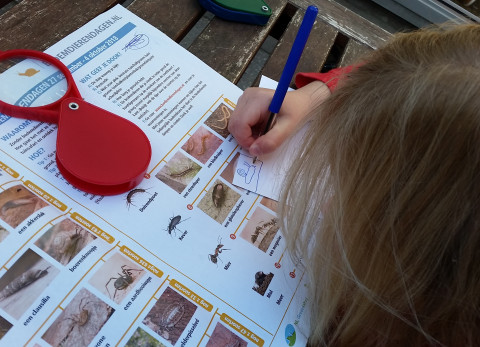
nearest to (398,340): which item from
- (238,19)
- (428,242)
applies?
(428,242)

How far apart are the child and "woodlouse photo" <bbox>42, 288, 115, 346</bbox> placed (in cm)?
22

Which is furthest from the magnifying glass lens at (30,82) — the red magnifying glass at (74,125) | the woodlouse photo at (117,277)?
the woodlouse photo at (117,277)

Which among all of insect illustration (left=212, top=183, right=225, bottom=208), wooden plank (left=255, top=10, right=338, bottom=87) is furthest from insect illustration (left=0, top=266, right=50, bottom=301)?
wooden plank (left=255, top=10, right=338, bottom=87)

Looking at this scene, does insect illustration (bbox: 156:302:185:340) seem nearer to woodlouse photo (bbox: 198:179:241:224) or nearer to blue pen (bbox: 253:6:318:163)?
woodlouse photo (bbox: 198:179:241:224)

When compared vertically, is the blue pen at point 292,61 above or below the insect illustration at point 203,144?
above

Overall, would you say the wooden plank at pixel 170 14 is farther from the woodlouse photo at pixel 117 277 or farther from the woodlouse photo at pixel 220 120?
the woodlouse photo at pixel 117 277

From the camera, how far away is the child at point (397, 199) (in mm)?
349

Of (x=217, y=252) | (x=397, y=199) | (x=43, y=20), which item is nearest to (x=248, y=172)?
(x=217, y=252)

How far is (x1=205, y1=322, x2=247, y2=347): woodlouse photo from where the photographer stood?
442 millimetres

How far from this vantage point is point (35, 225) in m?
0.44

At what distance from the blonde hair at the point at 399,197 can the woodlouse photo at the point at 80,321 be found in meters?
0.23

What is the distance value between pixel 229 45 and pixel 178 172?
11.1 inches

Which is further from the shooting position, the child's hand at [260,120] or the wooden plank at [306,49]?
the wooden plank at [306,49]

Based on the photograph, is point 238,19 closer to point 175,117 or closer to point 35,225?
point 175,117
